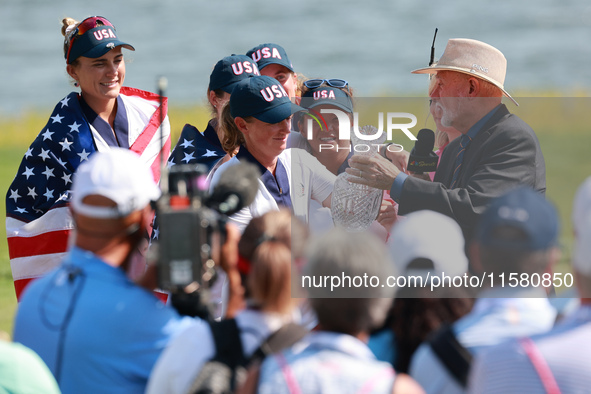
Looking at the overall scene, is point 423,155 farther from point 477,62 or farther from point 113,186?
point 113,186

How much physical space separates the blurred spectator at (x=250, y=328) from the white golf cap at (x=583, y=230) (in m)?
0.93

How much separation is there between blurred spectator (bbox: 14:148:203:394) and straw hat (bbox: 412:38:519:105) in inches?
93.3

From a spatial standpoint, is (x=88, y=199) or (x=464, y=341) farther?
(x=88, y=199)

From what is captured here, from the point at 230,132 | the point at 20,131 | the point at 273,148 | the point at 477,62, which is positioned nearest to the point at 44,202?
the point at 230,132

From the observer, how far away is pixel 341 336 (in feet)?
8.61

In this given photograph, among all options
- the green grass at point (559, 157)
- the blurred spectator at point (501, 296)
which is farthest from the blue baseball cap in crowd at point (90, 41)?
the blurred spectator at point (501, 296)

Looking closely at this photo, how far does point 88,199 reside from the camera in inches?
125

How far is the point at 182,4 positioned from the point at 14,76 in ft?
48.0

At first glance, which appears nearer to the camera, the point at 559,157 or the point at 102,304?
the point at 102,304

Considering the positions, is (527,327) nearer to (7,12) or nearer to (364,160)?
(364,160)

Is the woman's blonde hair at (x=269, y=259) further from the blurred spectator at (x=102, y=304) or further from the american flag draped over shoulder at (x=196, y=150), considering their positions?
the american flag draped over shoulder at (x=196, y=150)

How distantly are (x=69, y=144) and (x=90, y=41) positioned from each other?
2.38 ft

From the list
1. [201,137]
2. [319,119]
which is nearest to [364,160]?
[319,119]

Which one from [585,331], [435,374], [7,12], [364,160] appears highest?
[7,12]
